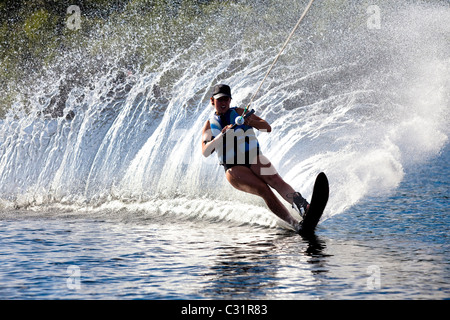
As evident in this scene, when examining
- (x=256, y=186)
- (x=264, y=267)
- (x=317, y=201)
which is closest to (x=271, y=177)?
(x=256, y=186)

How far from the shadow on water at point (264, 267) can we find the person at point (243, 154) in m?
0.53

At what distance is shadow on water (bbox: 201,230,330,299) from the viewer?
18.1ft

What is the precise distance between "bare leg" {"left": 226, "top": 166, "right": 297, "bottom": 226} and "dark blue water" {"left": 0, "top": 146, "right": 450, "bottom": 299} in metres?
0.23

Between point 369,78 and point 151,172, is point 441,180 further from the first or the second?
point 369,78

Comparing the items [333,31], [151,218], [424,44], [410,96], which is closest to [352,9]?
[333,31]

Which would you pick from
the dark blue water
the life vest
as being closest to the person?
the life vest

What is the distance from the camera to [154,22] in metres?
28.3

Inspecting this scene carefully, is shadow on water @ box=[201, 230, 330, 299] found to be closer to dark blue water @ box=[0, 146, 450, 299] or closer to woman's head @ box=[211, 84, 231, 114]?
dark blue water @ box=[0, 146, 450, 299]

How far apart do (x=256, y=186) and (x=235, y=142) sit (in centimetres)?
55

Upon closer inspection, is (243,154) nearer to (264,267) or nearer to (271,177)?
(271,177)

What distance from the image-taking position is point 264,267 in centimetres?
627

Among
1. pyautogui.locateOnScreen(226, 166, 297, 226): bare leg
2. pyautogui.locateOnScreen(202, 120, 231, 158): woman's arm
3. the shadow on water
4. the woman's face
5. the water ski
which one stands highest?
the woman's face

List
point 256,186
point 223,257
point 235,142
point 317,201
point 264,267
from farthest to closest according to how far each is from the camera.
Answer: point 235,142 → point 256,186 → point 317,201 → point 223,257 → point 264,267

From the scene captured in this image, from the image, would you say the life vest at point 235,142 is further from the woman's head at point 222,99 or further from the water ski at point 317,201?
the water ski at point 317,201
